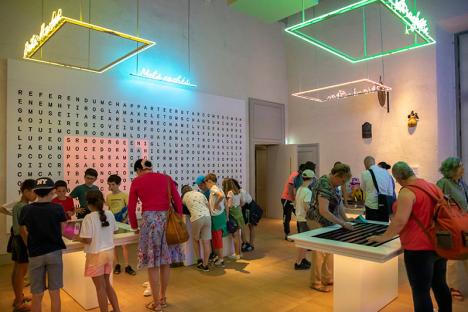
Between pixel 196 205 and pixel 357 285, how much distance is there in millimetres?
2361

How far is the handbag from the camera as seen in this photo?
3.26m

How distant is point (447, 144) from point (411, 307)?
4696mm

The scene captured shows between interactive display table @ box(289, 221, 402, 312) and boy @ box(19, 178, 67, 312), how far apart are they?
6.53ft

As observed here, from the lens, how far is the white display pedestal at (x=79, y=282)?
3.44 meters

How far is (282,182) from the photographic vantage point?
29.5ft

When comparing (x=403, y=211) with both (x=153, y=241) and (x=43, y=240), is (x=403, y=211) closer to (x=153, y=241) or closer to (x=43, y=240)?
(x=153, y=241)

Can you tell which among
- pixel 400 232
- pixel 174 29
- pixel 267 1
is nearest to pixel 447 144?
pixel 267 1

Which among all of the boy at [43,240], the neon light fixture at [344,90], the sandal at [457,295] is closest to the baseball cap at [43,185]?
Answer: the boy at [43,240]

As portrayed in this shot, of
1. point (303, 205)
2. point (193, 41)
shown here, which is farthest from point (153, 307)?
point (193, 41)

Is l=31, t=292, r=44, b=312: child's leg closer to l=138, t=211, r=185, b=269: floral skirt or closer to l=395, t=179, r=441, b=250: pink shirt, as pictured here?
l=138, t=211, r=185, b=269: floral skirt

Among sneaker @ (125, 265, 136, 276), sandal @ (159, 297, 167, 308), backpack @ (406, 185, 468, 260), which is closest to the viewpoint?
backpack @ (406, 185, 468, 260)

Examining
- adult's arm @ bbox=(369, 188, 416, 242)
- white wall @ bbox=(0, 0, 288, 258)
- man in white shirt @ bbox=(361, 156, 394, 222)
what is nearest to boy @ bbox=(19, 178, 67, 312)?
adult's arm @ bbox=(369, 188, 416, 242)

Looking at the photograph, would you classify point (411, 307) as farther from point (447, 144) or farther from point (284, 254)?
point (447, 144)

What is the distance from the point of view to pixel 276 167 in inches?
360
